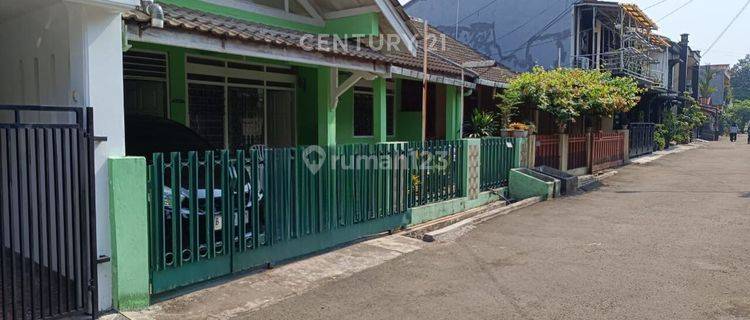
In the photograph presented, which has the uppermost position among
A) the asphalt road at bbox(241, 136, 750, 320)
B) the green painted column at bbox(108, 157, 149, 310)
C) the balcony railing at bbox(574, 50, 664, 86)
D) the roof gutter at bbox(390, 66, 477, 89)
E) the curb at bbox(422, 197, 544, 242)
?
the balcony railing at bbox(574, 50, 664, 86)

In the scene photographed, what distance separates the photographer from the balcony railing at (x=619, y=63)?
66.3 feet

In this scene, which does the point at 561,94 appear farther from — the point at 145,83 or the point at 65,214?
the point at 65,214

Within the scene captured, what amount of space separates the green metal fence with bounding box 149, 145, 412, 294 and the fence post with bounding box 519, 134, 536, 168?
5.45 metres

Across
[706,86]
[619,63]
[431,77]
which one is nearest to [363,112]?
[431,77]

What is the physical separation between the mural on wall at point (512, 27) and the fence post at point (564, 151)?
6350mm

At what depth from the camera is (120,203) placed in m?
4.67

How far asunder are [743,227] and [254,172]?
26.4 ft

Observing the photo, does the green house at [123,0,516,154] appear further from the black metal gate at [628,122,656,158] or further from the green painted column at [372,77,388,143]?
the black metal gate at [628,122,656,158]

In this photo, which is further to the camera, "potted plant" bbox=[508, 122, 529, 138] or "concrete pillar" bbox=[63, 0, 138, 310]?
"potted plant" bbox=[508, 122, 529, 138]

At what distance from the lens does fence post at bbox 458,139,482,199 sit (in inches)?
399

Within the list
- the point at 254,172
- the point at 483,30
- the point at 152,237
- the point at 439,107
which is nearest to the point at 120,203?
the point at 152,237

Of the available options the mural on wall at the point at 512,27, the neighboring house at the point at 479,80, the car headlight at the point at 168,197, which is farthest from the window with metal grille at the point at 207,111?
the mural on wall at the point at 512,27

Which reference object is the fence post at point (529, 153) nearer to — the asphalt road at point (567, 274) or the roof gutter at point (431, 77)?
the roof gutter at point (431, 77)

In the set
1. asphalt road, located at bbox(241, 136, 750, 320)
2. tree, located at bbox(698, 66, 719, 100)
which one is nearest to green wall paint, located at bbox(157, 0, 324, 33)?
asphalt road, located at bbox(241, 136, 750, 320)
